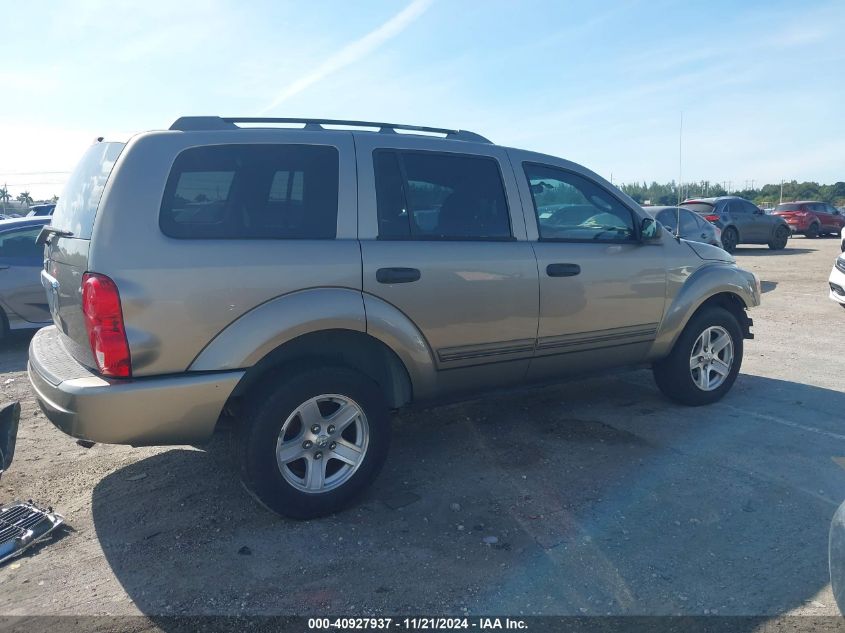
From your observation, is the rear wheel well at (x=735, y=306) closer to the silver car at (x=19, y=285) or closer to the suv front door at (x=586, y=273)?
the suv front door at (x=586, y=273)

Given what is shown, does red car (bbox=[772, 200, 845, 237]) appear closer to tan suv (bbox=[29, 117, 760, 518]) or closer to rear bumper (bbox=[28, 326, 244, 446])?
tan suv (bbox=[29, 117, 760, 518])

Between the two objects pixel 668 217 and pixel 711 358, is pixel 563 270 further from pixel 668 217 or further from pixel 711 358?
pixel 668 217

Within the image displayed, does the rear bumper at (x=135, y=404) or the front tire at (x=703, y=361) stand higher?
the rear bumper at (x=135, y=404)

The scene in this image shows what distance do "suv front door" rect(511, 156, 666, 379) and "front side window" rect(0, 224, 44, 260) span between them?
237 inches

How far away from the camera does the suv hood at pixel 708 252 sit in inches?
204

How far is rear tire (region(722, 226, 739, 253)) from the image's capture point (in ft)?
62.7

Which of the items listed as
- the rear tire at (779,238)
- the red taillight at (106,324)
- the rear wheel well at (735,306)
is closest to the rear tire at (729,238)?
the rear tire at (779,238)

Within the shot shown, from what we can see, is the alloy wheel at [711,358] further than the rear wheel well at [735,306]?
No

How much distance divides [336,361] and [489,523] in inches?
46.7

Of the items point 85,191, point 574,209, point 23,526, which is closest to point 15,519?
point 23,526

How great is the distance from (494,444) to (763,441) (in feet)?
6.05

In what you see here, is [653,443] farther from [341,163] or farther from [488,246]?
[341,163]

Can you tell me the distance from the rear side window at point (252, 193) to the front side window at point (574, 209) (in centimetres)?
148

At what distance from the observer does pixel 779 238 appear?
20469 mm
